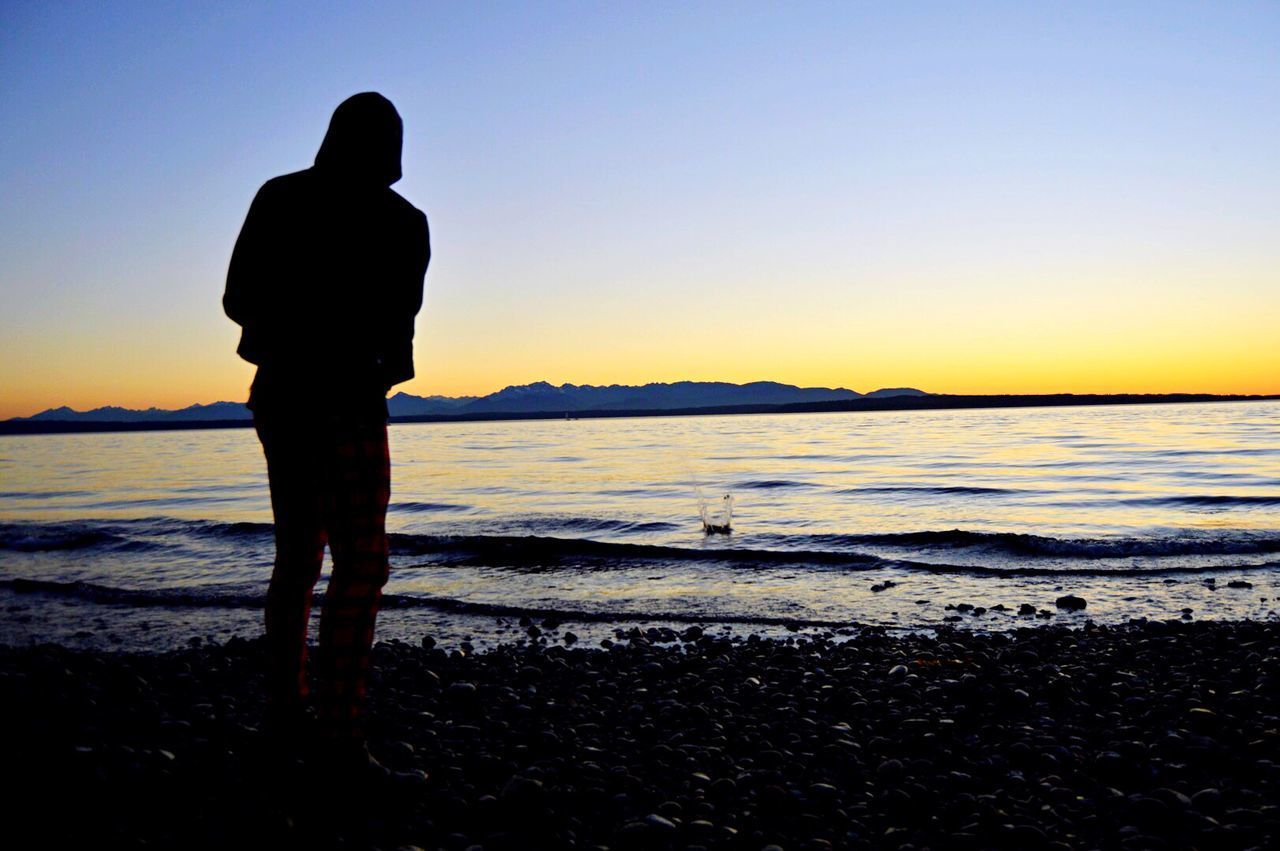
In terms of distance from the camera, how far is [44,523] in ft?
64.8

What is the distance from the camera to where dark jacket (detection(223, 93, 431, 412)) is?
3.34 m

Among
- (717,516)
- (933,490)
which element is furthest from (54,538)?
(933,490)

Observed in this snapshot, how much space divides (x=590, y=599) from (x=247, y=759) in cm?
697

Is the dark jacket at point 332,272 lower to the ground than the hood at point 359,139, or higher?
lower

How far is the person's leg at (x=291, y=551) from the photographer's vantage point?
337 centimetres

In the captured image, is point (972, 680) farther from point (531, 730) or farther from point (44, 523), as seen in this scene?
point (44, 523)

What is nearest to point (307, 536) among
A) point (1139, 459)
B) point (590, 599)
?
point (590, 599)

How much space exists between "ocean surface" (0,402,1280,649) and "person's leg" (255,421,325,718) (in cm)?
528

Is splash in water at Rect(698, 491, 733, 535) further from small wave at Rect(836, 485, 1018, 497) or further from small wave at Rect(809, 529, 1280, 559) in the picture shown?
small wave at Rect(836, 485, 1018, 497)

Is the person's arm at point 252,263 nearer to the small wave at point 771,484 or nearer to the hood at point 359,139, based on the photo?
the hood at point 359,139

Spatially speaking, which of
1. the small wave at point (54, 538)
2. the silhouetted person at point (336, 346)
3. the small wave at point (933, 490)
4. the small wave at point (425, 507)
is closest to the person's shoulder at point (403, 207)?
the silhouetted person at point (336, 346)

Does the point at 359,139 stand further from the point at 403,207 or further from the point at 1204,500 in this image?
the point at 1204,500

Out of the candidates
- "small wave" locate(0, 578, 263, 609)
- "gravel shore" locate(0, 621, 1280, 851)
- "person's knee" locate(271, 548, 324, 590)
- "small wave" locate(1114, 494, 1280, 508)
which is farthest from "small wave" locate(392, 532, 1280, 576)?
"person's knee" locate(271, 548, 324, 590)

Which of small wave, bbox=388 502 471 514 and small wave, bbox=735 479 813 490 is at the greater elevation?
small wave, bbox=735 479 813 490
